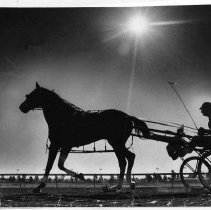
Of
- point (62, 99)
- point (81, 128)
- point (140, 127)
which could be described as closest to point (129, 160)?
point (140, 127)

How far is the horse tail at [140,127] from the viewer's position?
26.7 ft

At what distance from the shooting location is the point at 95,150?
26.0ft

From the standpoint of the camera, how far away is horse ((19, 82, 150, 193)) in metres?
7.96

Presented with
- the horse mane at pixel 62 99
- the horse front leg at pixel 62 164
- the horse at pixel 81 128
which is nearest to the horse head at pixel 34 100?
the horse at pixel 81 128

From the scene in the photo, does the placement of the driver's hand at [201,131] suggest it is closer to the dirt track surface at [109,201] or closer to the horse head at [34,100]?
the dirt track surface at [109,201]

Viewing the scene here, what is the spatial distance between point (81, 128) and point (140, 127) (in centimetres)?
139

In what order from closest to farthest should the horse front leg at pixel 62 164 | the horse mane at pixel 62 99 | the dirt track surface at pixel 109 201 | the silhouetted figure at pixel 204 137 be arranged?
the dirt track surface at pixel 109 201
the silhouetted figure at pixel 204 137
the horse front leg at pixel 62 164
the horse mane at pixel 62 99

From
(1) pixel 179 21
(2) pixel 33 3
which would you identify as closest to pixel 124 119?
(1) pixel 179 21

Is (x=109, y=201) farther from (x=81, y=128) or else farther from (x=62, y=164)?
(x=81, y=128)

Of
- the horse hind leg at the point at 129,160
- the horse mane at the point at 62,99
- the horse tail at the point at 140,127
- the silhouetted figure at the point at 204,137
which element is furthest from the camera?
the horse mane at the point at 62,99

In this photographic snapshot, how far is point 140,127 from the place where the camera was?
8125mm

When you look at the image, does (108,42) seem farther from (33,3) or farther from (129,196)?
(129,196)

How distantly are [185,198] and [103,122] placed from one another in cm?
257

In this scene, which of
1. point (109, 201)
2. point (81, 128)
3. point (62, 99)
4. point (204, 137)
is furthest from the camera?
point (62, 99)
